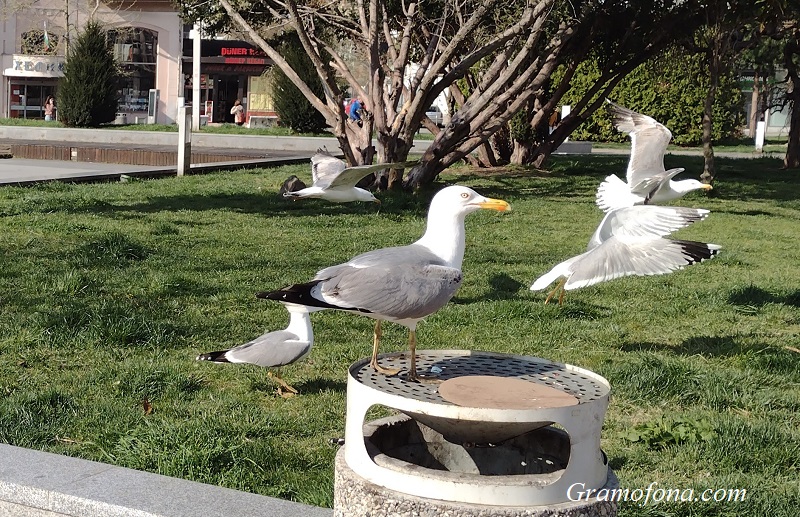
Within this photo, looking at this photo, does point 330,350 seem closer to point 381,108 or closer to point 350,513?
point 350,513

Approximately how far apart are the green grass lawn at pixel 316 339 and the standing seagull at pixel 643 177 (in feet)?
2.67

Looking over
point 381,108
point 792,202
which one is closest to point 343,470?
point 381,108

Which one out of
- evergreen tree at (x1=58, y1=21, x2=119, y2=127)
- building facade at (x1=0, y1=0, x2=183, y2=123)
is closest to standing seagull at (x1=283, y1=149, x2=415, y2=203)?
evergreen tree at (x1=58, y1=21, x2=119, y2=127)

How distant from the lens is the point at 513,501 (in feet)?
8.95

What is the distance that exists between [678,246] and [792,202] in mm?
11939

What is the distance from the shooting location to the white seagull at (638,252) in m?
5.60

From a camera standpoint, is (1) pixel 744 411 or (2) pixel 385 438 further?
(1) pixel 744 411

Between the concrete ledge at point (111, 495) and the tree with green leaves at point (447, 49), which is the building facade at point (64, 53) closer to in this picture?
the tree with green leaves at point (447, 49)

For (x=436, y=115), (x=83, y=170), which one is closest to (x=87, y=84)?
(x=83, y=170)

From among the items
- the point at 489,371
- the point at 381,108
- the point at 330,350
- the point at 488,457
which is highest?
Answer: the point at 381,108

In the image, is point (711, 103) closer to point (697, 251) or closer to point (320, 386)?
point (697, 251)

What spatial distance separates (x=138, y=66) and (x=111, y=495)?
163 ft

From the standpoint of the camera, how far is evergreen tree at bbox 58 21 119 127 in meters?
31.6
